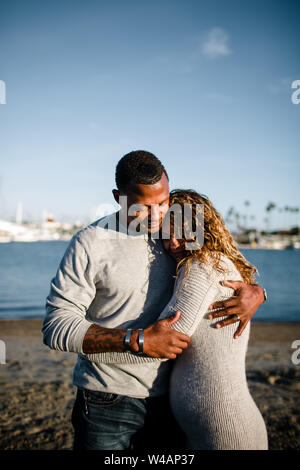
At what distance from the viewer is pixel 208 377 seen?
184 cm

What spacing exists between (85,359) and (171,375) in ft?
1.85

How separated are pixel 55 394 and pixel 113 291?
394 centimetres

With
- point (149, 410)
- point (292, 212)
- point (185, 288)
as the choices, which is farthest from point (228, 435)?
point (292, 212)

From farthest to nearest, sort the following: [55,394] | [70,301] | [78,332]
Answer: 1. [55,394]
2. [70,301]
3. [78,332]

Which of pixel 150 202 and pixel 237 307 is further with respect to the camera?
pixel 150 202

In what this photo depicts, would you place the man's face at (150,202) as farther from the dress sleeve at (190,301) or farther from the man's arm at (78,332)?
the man's arm at (78,332)

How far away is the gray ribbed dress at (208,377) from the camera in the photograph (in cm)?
179

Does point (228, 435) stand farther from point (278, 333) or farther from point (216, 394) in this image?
point (278, 333)

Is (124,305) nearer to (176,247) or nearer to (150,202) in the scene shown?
(176,247)

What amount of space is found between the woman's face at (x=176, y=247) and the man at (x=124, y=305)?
79mm

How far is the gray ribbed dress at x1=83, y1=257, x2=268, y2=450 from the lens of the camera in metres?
1.79

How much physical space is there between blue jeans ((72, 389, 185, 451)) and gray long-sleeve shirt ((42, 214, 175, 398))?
0.24ft

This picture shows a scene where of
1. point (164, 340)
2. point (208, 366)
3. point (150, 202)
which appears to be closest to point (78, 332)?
point (164, 340)

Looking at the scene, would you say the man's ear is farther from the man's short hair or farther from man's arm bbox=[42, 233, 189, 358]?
man's arm bbox=[42, 233, 189, 358]
